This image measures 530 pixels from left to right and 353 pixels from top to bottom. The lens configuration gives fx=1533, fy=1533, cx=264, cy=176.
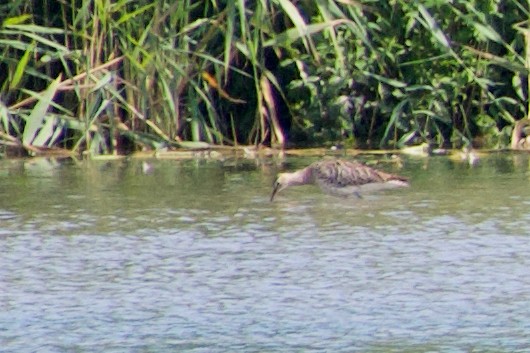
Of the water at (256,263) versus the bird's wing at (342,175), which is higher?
the bird's wing at (342,175)

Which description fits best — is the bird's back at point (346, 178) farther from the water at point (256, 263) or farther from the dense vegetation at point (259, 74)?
the dense vegetation at point (259, 74)

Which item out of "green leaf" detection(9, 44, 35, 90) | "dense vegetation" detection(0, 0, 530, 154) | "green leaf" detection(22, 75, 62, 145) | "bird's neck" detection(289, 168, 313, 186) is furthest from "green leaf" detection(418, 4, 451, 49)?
"green leaf" detection(9, 44, 35, 90)

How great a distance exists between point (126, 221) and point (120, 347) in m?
2.30

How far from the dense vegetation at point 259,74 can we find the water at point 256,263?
67cm

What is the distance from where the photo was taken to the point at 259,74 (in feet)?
30.6

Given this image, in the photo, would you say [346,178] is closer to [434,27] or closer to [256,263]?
[434,27]

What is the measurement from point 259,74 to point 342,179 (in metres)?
1.92

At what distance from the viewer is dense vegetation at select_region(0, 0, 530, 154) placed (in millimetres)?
8805

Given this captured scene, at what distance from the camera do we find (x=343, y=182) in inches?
298

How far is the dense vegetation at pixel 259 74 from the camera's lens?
8805 mm

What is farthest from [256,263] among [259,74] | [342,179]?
[259,74]

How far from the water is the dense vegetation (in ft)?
2.18

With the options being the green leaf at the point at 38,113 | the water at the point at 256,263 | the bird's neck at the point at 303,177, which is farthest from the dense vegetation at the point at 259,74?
the bird's neck at the point at 303,177

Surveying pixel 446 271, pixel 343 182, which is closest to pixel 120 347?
pixel 446 271
